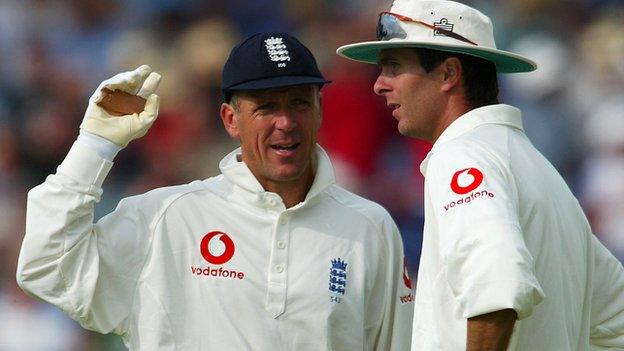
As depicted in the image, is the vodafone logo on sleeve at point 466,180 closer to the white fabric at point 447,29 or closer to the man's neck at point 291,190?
the white fabric at point 447,29

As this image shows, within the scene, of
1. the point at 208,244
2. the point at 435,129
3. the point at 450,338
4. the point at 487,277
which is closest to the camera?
the point at 487,277

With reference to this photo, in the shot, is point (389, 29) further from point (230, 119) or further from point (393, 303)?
point (393, 303)

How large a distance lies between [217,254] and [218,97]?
11.8 feet

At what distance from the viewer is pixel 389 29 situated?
391 centimetres

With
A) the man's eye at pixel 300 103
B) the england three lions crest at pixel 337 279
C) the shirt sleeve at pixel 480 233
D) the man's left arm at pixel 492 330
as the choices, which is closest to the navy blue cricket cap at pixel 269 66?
the man's eye at pixel 300 103

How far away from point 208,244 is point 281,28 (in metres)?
3.98

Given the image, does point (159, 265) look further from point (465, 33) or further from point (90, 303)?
point (465, 33)

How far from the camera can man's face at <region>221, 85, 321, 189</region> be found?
13.7 feet

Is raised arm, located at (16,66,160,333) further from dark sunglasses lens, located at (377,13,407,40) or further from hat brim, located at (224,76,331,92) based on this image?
dark sunglasses lens, located at (377,13,407,40)

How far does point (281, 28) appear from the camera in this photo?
310 inches

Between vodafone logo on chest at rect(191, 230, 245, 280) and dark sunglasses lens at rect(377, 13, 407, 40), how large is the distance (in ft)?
2.83

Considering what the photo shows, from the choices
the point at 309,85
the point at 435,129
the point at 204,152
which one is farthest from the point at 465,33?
the point at 204,152

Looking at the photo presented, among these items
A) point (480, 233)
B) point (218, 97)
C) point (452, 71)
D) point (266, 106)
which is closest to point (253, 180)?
point (266, 106)

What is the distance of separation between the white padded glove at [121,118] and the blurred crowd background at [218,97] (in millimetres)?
3007
